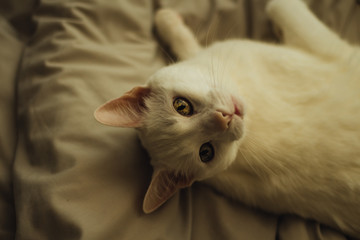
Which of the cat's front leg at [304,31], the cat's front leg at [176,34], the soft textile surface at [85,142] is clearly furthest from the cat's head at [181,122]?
the cat's front leg at [304,31]

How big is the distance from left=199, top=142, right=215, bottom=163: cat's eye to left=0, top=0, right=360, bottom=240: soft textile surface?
0.82 feet

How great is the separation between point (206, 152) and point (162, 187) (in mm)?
255

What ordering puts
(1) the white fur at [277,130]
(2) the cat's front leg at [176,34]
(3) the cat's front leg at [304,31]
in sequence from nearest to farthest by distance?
Answer: (1) the white fur at [277,130]
(3) the cat's front leg at [304,31]
(2) the cat's front leg at [176,34]

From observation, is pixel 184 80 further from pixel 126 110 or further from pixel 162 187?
pixel 162 187

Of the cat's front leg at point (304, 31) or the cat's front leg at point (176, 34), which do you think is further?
the cat's front leg at point (176, 34)

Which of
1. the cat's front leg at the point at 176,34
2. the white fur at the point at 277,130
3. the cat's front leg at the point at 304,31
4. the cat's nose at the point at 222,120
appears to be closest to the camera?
the cat's nose at the point at 222,120

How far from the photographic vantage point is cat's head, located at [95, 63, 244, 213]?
0.97 m

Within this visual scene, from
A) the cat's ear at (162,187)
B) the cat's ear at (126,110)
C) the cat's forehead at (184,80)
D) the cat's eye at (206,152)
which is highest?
the cat's forehead at (184,80)

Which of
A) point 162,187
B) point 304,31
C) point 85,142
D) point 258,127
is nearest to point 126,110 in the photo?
point 85,142

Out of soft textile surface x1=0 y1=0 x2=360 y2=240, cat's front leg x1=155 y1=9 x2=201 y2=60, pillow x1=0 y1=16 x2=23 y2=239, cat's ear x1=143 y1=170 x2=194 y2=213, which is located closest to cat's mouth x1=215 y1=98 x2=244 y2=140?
cat's ear x1=143 y1=170 x2=194 y2=213

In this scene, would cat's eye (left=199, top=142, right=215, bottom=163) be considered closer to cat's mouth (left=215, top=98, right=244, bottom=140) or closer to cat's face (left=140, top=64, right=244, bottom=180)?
cat's face (left=140, top=64, right=244, bottom=180)

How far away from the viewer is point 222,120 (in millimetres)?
914

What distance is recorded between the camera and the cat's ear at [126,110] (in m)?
0.99

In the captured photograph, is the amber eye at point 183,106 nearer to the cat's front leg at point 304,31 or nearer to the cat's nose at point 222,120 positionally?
the cat's nose at point 222,120
